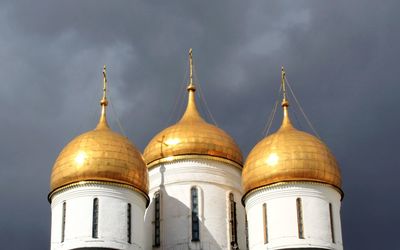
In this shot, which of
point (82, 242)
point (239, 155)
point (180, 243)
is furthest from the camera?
point (239, 155)

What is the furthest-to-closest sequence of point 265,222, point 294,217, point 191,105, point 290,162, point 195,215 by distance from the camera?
point 191,105, point 195,215, point 290,162, point 265,222, point 294,217

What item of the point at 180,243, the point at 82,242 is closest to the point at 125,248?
the point at 82,242

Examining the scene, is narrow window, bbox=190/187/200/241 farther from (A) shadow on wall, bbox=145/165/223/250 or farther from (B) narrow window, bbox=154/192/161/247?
(B) narrow window, bbox=154/192/161/247

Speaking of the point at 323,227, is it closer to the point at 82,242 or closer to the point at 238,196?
the point at 238,196

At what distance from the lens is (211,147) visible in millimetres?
33969

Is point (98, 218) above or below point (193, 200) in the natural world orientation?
below

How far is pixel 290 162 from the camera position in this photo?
30484mm

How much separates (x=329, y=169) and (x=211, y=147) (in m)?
4.76

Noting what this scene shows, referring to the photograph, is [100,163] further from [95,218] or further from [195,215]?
[195,215]

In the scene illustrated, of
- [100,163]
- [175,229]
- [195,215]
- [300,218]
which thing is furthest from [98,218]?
[300,218]

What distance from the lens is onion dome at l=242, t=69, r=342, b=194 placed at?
30422mm

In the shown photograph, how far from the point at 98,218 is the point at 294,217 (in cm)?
563

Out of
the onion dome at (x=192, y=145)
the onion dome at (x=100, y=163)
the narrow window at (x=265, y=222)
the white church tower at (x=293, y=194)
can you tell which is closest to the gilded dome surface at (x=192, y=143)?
the onion dome at (x=192, y=145)

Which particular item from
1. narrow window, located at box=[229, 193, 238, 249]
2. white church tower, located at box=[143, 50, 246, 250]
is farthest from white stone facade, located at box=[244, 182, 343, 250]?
white church tower, located at box=[143, 50, 246, 250]
